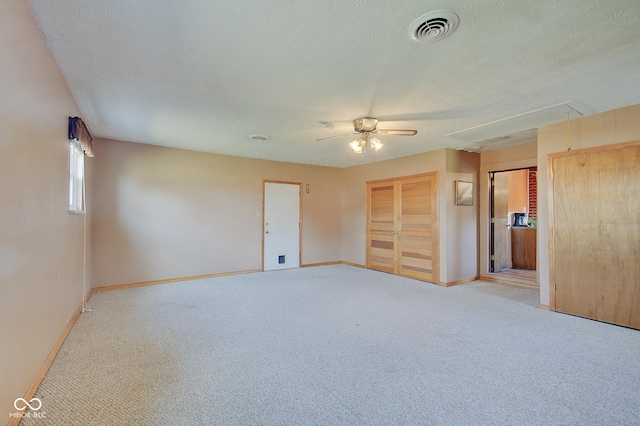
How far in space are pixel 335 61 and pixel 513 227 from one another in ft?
21.3

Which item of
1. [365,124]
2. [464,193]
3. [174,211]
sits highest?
[365,124]

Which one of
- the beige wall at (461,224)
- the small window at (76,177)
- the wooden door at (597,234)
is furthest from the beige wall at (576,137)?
the small window at (76,177)

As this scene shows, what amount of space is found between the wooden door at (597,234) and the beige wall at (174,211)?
15.1 ft

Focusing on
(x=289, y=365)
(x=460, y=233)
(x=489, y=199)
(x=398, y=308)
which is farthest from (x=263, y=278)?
(x=489, y=199)

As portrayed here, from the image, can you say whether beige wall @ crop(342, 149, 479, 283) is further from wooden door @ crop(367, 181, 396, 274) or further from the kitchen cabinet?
the kitchen cabinet

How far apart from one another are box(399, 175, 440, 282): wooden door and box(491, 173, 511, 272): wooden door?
58.9 inches

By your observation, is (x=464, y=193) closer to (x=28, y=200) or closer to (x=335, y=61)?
(x=335, y=61)

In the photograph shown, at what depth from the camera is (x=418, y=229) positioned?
5438 millimetres

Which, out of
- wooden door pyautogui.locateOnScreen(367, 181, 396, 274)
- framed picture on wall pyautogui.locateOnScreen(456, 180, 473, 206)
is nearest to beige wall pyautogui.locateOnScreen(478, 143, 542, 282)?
framed picture on wall pyautogui.locateOnScreen(456, 180, 473, 206)

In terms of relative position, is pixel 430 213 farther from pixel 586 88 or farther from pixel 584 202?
pixel 586 88

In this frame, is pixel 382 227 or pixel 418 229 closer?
pixel 418 229

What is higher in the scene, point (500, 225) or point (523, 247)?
point (500, 225)

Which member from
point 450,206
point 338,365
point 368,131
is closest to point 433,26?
point 368,131

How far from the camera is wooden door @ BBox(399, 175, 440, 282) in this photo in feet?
17.0
